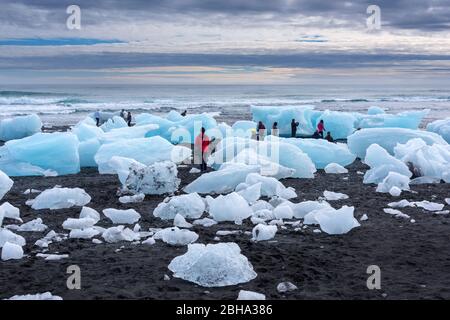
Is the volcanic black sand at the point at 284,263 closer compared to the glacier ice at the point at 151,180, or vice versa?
the volcanic black sand at the point at 284,263

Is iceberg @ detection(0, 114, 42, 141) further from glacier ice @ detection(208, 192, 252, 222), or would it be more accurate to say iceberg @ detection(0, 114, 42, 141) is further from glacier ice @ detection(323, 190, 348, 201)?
glacier ice @ detection(208, 192, 252, 222)

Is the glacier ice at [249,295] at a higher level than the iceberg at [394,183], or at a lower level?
lower

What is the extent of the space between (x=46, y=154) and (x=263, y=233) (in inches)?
326

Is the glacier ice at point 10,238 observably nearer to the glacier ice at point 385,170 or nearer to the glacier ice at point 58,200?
the glacier ice at point 58,200

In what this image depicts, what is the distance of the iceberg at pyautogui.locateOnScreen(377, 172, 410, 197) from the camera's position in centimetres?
1178

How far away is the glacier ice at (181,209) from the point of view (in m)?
9.46

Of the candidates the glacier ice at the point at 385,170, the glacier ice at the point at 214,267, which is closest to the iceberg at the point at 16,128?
the glacier ice at the point at 385,170

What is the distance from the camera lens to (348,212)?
842 cm

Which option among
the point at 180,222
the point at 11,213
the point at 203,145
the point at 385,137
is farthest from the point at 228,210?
the point at 385,137

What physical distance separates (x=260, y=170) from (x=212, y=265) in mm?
6274

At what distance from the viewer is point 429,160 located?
528 inches

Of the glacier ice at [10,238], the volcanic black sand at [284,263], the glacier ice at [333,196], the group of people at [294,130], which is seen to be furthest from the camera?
the group of people at [294,130]

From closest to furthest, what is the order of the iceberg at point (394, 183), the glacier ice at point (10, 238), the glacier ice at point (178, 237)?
the glacier ice at point (10, 238) → the glacier ice at point (178, 237) → the iceberg at point (394, 183)

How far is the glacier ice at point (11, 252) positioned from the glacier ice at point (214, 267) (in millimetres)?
2154
